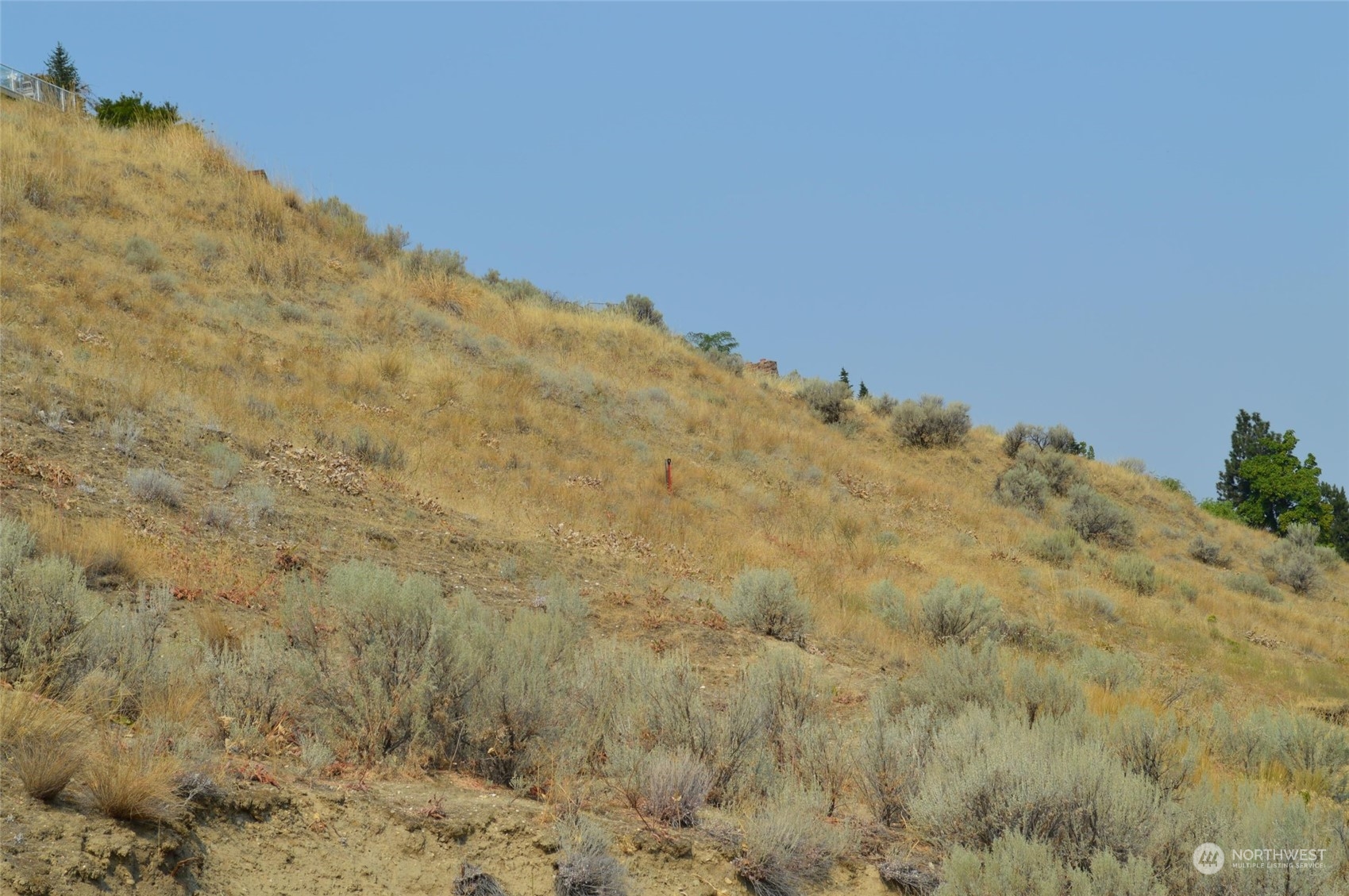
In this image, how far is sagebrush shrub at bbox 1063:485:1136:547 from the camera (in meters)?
24.5

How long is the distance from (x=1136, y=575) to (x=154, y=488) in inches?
712

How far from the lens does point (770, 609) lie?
10.3 meters

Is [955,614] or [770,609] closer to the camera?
[770,609]

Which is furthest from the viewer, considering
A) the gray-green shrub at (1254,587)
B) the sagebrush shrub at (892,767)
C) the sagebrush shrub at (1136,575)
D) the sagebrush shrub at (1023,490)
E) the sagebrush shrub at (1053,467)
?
the sagebrush shrub at (1053,467)

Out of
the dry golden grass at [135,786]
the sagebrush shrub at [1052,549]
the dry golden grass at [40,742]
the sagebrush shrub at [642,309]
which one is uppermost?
the sagebrush shrub at [642,309]

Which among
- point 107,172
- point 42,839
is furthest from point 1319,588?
point 107,172

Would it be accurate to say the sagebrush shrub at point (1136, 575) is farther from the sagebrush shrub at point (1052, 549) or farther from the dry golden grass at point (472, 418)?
the sagebrush shrub at point (1052, 549)

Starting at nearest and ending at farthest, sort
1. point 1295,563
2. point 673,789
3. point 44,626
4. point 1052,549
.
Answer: point 673,789, point 44,626, point 1052,549, point 1295,563

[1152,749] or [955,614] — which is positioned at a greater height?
[955,614]

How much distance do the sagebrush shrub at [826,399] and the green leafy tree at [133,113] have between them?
63.3 feet

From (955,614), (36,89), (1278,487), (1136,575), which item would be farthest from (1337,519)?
(36,89)

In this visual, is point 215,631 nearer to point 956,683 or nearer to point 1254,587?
point 956,683

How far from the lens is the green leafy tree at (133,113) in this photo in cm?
2497

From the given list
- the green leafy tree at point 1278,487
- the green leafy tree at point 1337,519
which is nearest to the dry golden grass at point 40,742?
the green leafy tree at point 1337,519
